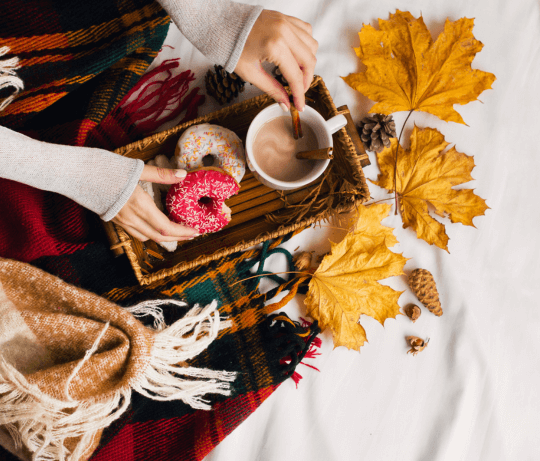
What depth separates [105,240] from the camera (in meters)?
0.71

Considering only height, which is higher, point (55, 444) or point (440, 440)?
point (55, 444)

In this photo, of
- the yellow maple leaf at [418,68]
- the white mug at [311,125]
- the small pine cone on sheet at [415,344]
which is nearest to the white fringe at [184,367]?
the white mug at [311,125]

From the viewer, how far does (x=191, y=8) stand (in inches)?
21.7

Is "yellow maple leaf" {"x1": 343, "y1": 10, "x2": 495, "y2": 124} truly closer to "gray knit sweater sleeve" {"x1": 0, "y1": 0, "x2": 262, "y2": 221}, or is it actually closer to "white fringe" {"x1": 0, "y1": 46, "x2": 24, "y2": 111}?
"gray knit sweater sleeve" {"x1": 0, "y1": 0, "x2": 262, "y2": 221}

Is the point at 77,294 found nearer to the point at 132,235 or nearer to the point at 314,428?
the point at 132,235

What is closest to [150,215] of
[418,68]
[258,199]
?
[258,199]

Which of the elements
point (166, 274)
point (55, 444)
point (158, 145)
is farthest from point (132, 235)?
point (55, 444)

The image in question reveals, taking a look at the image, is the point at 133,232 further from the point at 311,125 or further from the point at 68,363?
the point at 311,125

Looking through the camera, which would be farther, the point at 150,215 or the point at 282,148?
the point at 282,148

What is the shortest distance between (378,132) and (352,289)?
1.06ft

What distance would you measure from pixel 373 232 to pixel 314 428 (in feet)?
1.35

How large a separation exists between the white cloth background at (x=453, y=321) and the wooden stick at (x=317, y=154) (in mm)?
181

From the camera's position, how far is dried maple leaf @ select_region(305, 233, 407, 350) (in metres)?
0.72

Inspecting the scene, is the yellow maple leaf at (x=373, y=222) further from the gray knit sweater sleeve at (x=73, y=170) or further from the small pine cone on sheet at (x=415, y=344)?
the gray knit sweater sleeve at (x=73, y=170)
